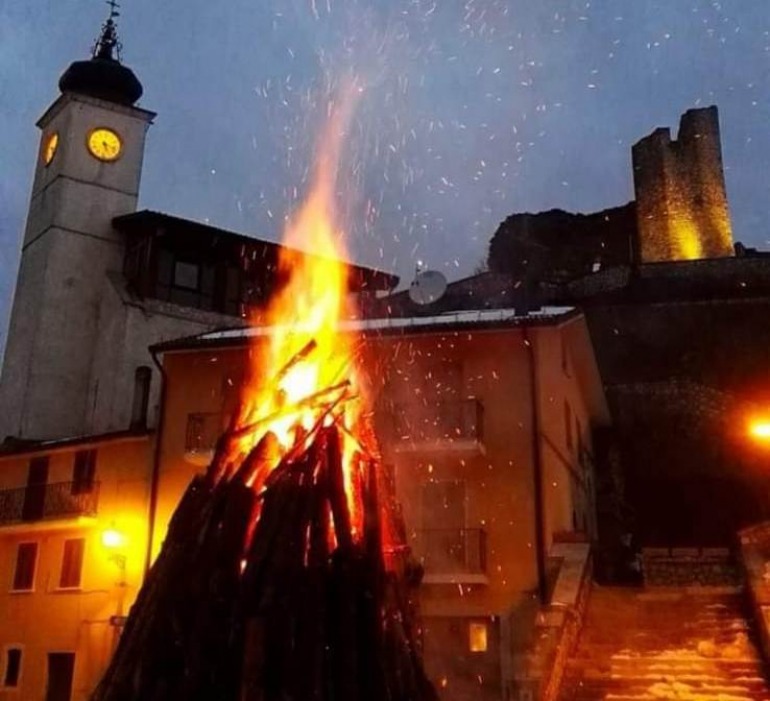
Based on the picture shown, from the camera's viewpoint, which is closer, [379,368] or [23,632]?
[379,368]

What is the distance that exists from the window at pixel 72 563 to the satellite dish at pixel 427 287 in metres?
11.8

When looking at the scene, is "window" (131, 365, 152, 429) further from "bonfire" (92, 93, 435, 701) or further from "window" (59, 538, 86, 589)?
"bonfire" (92, 93, 435, 701)

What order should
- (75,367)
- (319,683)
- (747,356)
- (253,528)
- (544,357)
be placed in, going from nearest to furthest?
(319,683), (253,528), (544,357), (75,367), (747,356)

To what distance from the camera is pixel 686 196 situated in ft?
189

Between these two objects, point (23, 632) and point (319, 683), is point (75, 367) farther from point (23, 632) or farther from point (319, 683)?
point (319, 683)

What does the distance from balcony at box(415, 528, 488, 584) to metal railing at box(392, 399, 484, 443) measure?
2155 mm

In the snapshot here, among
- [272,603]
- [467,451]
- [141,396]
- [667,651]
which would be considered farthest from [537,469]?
[272,603]

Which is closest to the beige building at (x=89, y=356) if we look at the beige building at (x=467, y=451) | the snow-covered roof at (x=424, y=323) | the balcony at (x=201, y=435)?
the balcony at (x=201, y=435)

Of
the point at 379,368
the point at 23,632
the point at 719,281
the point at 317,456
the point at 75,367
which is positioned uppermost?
the point at 719,281

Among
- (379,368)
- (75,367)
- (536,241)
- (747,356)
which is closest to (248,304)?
(75,367)

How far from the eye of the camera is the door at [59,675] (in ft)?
83.2

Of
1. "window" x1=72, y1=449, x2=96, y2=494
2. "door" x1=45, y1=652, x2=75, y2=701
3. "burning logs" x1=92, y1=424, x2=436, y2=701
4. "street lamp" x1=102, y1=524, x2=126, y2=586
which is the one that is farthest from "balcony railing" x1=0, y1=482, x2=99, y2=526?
"burning logs" x1=92, y1=424, x2=436, y2=701

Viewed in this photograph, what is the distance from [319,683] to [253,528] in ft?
5.43

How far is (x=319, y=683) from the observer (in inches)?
332
